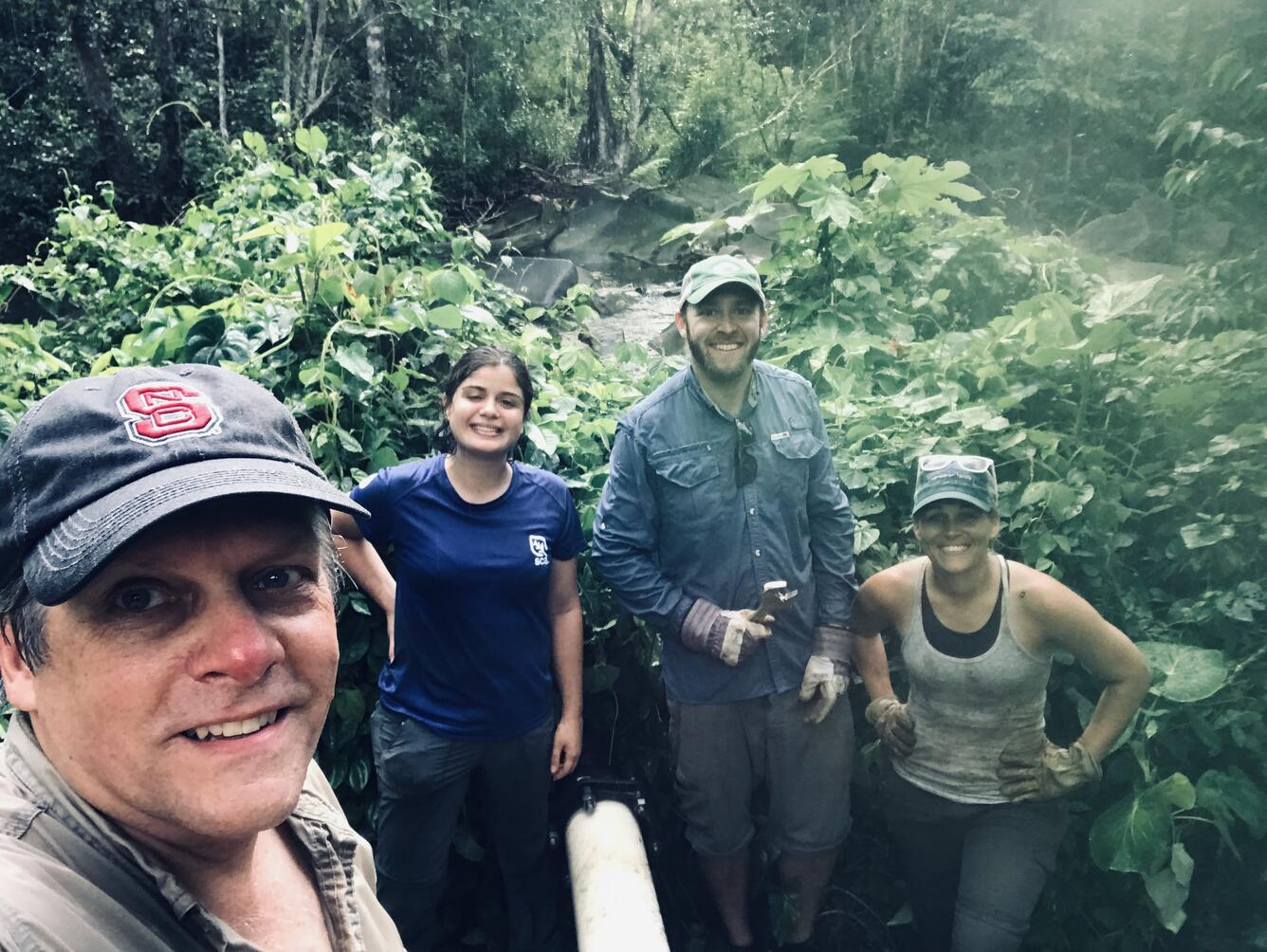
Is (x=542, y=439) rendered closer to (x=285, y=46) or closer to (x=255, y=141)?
(x=255, y=141)

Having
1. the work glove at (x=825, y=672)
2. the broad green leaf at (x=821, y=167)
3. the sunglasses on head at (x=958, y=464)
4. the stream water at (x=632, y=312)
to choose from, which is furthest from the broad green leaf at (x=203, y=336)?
the stream water at (x=632, y=312)

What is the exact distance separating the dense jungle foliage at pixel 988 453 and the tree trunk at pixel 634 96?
654 inches

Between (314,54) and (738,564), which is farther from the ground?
(314,54)

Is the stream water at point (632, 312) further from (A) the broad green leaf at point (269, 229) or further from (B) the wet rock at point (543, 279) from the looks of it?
(A) the broad green leaf at point (269, 229)

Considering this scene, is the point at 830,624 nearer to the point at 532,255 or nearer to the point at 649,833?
the point at 649,833

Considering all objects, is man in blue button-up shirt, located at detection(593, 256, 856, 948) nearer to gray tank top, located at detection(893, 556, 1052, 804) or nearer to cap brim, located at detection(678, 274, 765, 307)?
cap brim, located at detection(678, 274, 765, 307)

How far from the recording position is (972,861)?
2604 millimetres

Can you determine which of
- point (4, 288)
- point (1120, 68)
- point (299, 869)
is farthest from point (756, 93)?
point (299, 869)

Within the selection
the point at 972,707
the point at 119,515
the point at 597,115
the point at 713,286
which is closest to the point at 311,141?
the point at 713,286

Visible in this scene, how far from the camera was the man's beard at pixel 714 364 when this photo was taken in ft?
9.46

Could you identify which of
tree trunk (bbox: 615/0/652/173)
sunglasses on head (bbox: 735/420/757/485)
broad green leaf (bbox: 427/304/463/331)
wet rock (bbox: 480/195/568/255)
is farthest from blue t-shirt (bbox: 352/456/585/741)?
tree trunk (bbox: 615/0/652/173)

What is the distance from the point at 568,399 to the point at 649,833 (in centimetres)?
179

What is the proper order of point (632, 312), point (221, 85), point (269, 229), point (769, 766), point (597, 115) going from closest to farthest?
point (769, 766) < point (269, 229) < point (632, 312) < point (221, 85) < point (597, 115)

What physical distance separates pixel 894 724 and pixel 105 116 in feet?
42.0
